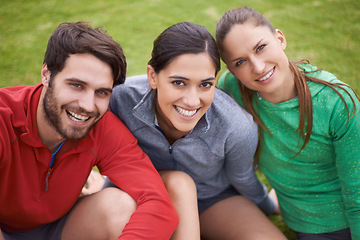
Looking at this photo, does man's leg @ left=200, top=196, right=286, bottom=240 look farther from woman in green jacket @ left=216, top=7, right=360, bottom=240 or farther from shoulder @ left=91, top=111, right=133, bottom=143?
shoulder @ left=91, top=111, right=133, bottom=143

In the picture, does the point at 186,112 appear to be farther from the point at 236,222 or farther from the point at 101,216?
the point at 236,222

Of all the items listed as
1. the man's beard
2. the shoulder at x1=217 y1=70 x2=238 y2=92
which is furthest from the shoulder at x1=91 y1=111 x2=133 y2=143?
the shoulder at x1=217 y1=70 x2=238 y2=92

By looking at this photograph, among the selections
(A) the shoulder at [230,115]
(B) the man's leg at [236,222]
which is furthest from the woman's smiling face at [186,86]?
(B) the man's leg at [236,222]

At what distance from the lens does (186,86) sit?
192 cm

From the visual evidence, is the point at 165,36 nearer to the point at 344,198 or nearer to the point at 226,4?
the point at 344,198

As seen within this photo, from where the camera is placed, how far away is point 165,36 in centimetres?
192

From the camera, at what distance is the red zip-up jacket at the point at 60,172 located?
5.71 ft

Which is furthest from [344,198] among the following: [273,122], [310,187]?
[273,122]

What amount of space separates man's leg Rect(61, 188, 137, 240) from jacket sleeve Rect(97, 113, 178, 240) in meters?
0.06

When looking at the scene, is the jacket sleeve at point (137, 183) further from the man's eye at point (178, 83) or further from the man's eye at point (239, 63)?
the man's eye at point (239, 63)

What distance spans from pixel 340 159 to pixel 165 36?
4.43 ft

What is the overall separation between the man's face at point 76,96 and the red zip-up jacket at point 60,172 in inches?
3.9

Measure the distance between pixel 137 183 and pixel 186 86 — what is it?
643 millimetres

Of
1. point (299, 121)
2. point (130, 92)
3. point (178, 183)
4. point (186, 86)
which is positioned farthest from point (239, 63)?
point (178, 183)
